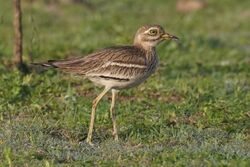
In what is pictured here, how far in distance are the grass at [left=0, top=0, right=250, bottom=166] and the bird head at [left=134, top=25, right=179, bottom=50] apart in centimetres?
102

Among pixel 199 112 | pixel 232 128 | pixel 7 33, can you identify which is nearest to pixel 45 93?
pixel 199 112

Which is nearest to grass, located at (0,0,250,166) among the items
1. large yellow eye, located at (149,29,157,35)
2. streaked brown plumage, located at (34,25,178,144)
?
streaked brown plumage, located at (34,25,178,144)

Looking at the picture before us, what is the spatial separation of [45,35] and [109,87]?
9348 millimetres

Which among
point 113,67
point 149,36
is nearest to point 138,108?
point 149,36

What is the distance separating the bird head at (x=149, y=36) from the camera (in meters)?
10.3

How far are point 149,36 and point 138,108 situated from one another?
57.8 inches

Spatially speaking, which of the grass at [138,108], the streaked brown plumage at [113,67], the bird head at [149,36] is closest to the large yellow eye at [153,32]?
the bird head at [149,36]

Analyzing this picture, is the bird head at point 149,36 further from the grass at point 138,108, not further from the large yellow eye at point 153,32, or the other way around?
the grass at point 138,108

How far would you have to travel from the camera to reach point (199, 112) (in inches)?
440

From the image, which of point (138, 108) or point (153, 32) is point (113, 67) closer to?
point (153, 32)

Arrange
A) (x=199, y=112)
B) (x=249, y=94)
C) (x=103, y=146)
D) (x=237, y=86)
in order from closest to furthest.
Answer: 1. (x=103, y=146)
2. (x=199, y=112)
3. (x=249, y=94)
4. (x=237, y=86)

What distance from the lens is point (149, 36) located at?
10289mm

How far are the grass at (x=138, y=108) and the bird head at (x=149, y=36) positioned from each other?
102cm

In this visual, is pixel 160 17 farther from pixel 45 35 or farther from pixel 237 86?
pixel 237 86
